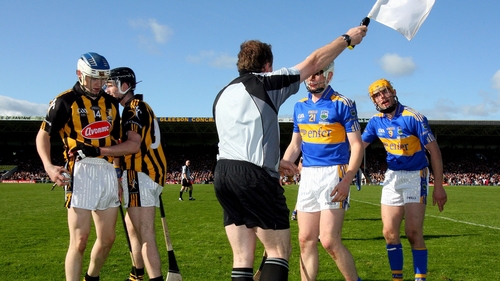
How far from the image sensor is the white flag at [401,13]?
3.93 metres

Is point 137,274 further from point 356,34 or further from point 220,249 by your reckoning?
point 356,34

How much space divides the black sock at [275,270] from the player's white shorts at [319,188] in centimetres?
157

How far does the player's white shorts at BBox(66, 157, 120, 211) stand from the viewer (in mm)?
4215

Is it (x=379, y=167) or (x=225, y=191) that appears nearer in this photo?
(x=225, y=191)

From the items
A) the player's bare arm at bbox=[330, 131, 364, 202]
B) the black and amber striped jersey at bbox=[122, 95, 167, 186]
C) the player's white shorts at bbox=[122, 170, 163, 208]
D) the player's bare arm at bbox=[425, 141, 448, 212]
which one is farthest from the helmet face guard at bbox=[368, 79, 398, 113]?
the player's white shorts at bbox=[122, 170, 163, 208]

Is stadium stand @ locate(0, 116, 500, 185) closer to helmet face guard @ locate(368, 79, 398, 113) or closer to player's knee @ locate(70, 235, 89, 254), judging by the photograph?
helmet face guard @ locate(368, 79, 398, 113)

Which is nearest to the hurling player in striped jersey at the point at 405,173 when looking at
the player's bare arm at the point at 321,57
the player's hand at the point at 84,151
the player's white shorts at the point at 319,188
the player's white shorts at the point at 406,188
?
the player's white shorts at the point at 406,188

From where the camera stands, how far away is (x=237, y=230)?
3.36m

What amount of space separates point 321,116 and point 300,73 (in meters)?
1.61

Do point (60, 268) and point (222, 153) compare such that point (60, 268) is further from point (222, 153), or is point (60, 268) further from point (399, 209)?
point (399, 209)

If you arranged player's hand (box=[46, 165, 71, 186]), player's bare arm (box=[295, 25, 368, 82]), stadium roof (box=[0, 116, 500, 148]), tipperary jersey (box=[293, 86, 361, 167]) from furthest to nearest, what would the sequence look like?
1. stadium roof (box=[0, 116, 500, 148])
2. tipperary jersey (box=[293, 86, 361, 167])
3. player's hand (box=[46, 165, 71, 186])
4. player's bare arm (box=[295, 25, 368, 82])

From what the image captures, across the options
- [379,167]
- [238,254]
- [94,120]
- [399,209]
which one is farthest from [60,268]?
[379,167]

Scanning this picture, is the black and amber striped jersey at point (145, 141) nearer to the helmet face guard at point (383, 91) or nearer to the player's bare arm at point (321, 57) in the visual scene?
the player's bare arm at point (321, 57)

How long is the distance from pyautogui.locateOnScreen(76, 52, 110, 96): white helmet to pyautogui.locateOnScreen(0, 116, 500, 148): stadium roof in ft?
156
